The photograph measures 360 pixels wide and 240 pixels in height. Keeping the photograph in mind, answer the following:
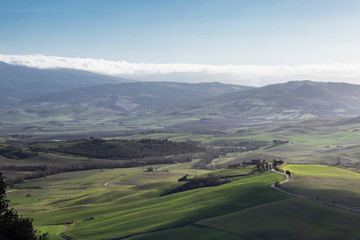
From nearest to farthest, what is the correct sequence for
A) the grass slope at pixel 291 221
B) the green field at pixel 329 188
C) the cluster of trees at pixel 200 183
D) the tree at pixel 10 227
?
the tree at pixel 10 227, the grass slope at pixel 291 221, the green field at pixel 329 188, the cluster of trees at pixel 200 183

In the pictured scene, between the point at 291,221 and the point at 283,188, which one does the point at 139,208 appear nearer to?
the point at 283,188

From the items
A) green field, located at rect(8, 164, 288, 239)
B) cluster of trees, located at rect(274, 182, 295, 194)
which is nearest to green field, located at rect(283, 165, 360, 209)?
cluster of trees, located at rect(274, 182, 295, 194)

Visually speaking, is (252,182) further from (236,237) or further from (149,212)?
(236,237)

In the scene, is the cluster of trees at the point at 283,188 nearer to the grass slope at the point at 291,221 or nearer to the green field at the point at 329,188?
the green field at the point at 329,188

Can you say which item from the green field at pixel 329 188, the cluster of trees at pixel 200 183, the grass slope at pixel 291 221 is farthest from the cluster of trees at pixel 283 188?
the cluster of trees at pixel 200 183

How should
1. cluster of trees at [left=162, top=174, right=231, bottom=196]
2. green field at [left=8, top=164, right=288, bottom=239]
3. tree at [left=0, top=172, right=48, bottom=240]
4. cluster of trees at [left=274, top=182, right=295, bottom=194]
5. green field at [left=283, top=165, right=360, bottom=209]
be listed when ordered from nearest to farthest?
tree at [left=0, top=172, right=48, bottom=240], green field at [left=283, top=165, right=360, bottom=209], green field at [left=8, top=164, right=288, bottom=239], cluster of trees at [left=274, top=182, right=295, bottom=194], cluster of trees at [left=162, top=174, right=231, bottom=196]

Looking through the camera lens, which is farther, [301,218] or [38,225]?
[38,225]

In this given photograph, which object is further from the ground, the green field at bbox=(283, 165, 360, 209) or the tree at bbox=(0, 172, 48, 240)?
the tree at bbox=(0, 172, 48, 240)

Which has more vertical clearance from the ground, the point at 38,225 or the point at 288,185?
the point at 288,185

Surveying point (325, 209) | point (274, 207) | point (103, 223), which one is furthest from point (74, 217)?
point (325, 209)

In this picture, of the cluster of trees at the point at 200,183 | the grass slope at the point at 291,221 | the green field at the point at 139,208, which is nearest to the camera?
the grass slope at the point at 291,221

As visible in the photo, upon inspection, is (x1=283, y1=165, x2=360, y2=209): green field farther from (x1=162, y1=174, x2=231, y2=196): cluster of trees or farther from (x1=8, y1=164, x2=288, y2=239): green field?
(x1=162, y1=174, x2=231, y2=196): cluster of trees
